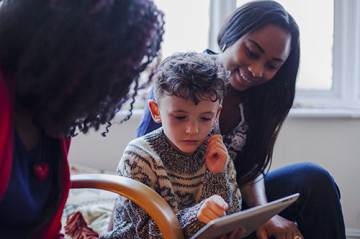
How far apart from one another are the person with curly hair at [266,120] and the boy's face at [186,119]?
0.64 ft

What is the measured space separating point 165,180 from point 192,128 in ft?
0.51

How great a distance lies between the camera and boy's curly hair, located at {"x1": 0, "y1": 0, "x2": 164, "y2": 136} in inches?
23.9

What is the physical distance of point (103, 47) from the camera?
633 mm

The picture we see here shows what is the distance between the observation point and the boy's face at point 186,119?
3.38ft

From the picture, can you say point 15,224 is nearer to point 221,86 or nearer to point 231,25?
point 221,86

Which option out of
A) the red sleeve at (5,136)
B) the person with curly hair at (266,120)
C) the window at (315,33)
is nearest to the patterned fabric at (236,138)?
the person with curly hair at (266,120)

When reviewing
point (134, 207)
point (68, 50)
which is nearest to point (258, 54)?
point (134, 207)

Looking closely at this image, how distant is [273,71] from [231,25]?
204 millimetres

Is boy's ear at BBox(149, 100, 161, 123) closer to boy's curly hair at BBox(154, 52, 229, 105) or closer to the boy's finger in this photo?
boy's curly hair at BBox(154, 52, 229, 105)

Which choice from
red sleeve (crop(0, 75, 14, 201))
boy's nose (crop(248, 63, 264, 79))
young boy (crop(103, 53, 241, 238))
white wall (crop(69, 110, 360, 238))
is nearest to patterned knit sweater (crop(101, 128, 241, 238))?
young boy (crop(103, 53, 241, 238))

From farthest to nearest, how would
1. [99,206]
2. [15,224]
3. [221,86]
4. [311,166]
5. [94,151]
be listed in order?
[94,151] < [99,206] < [311,166] < [221,86] < [15,224]

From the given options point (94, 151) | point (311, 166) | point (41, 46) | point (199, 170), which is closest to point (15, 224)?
point (41, 46)

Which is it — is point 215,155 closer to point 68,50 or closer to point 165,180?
point 165,180

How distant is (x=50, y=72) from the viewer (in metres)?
0.61
